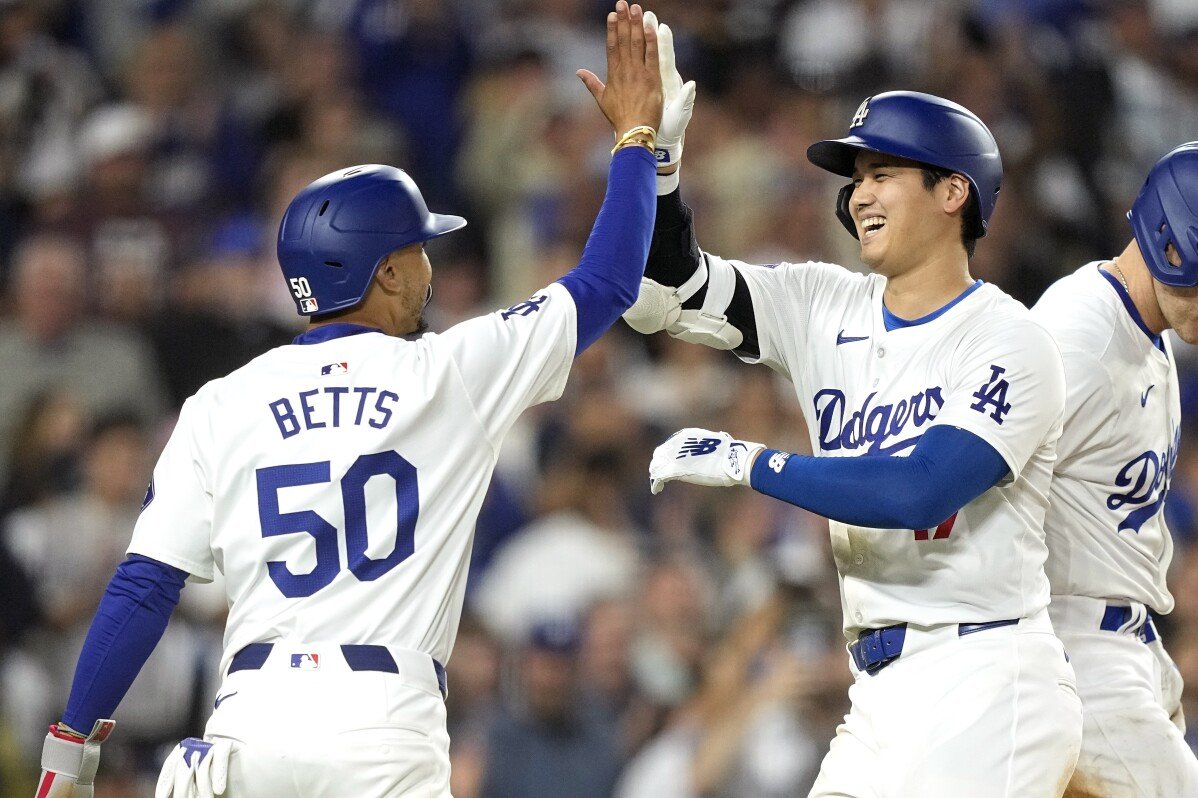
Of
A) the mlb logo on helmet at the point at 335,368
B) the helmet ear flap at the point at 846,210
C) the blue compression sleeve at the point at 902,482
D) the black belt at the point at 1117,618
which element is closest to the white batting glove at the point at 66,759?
the mlb logo on helmet at the point at 335,368

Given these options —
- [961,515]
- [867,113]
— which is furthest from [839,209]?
[961,515]

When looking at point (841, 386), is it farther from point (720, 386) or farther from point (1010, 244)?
point (1010, 244)

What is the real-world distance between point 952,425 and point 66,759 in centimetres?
204

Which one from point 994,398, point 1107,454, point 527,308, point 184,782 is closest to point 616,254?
point 527,308

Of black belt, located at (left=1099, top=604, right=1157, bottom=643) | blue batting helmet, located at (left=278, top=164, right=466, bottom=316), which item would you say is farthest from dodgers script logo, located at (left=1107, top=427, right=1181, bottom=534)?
blue batting helmet, located at (left=278, top=164, right=466, bottom=316)

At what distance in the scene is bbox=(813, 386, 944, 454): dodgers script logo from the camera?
3562 mm

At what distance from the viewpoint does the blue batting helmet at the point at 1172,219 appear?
12.7ft

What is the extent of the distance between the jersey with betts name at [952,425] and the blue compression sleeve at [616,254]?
52 centimetres

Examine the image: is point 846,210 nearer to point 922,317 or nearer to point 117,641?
point 922,317

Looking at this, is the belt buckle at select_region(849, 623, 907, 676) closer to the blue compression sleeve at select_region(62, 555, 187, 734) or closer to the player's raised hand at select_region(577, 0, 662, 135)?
the player's raised hand at select_region(577, 0, 662, 135)

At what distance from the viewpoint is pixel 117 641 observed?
3.36 m

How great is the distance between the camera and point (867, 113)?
3781 millimetres

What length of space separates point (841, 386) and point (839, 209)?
1.69 ft

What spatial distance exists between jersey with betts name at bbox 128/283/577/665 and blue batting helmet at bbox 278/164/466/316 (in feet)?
0.43
